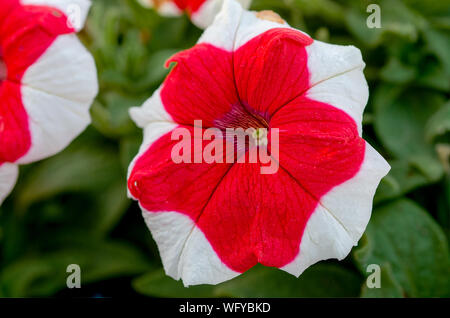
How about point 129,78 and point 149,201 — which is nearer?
point 149,201

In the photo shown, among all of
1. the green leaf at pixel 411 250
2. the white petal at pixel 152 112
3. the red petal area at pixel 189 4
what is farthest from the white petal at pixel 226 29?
the green leaf at pixel 411 250

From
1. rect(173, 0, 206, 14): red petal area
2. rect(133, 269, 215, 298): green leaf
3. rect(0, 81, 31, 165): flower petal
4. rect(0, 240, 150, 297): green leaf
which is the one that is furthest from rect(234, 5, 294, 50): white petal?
rect(0, 240, 150, 297): green leaf

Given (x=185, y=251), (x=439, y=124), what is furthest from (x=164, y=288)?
(x=439, y=124)

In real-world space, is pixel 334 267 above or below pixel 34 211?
above

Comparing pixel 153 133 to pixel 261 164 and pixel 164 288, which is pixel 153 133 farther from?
pixel 164 288

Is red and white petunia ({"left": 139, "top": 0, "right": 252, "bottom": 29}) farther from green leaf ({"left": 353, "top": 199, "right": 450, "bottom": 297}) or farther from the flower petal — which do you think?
green leaf ({"left": 353, "top": 199, "right": 450, "bottom": 297})

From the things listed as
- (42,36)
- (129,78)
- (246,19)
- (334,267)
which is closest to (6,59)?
(42,36)

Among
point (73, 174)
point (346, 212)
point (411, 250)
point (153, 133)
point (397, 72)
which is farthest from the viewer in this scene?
point (73, 174)

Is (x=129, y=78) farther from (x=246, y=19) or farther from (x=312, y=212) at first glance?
(x=312, y=212)
